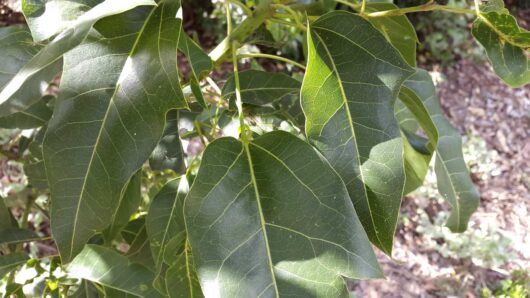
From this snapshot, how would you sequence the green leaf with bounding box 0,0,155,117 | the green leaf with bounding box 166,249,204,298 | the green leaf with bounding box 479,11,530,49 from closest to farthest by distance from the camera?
the green leaf with bounding box 0,0,155,117, the green leaf with bounding box 479,11,530,49, the green leaf with bounding box 166,249,204,298

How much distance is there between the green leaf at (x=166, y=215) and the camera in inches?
30.8

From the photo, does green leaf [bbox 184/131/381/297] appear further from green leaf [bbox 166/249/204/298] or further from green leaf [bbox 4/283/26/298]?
green leaf [bbox 4/283/26/298]

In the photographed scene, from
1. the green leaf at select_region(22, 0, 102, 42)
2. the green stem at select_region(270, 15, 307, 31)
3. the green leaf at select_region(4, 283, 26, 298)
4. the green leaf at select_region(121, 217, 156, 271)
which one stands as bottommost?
the green leaf at select_region(121, 217, 156, 271)

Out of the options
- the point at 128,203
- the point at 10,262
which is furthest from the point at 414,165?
the point at 10,262

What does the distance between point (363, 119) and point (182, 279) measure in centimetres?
34

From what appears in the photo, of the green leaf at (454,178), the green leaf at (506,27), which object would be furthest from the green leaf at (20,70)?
the green leaf at (454,178)

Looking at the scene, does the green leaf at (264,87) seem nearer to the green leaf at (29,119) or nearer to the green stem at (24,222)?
the green leaf at (29,119)

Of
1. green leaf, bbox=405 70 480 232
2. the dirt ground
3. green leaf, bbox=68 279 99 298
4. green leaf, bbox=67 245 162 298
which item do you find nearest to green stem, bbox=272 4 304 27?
green leaf, bbox=405 70 480 232

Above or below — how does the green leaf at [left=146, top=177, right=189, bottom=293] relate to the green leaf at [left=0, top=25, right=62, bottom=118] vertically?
below

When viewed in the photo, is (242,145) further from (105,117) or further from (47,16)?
(47,16)

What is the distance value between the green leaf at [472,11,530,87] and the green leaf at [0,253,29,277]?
0.79m

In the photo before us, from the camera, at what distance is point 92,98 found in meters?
0.63

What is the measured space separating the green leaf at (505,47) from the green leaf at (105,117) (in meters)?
0.37

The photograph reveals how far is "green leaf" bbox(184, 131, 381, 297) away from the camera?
57 cm
